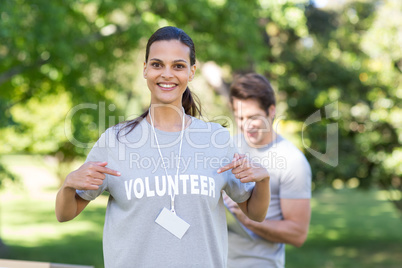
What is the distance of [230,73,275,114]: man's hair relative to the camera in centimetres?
321

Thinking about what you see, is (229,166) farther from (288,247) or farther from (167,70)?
(288,247)

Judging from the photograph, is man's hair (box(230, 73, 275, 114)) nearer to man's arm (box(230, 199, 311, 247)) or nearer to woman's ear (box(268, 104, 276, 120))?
woman's ear (box(268, 104, 276, 120))

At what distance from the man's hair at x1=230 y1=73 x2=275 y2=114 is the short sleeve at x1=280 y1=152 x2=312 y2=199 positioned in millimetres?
407

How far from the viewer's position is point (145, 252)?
201cm

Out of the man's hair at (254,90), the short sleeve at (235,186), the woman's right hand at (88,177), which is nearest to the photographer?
the woman's right hand at (88,177)

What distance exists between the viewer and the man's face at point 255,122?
321cm

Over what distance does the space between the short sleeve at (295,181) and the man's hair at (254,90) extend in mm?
407

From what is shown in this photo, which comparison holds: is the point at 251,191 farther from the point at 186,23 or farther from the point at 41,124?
the point at 41,124

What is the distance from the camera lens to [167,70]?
2.15 metres

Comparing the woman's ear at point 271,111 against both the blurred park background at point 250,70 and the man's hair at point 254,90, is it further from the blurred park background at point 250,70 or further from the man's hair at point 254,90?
the blurred park background at point 250,70

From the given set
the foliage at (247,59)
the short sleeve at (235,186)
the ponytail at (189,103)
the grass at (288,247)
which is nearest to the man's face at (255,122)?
the ponytail at (189,103)

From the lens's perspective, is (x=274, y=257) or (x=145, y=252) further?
(x=274, y=257)

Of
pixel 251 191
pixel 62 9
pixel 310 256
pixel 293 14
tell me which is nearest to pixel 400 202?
pixel 310 256

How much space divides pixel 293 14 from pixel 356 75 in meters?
3.20
